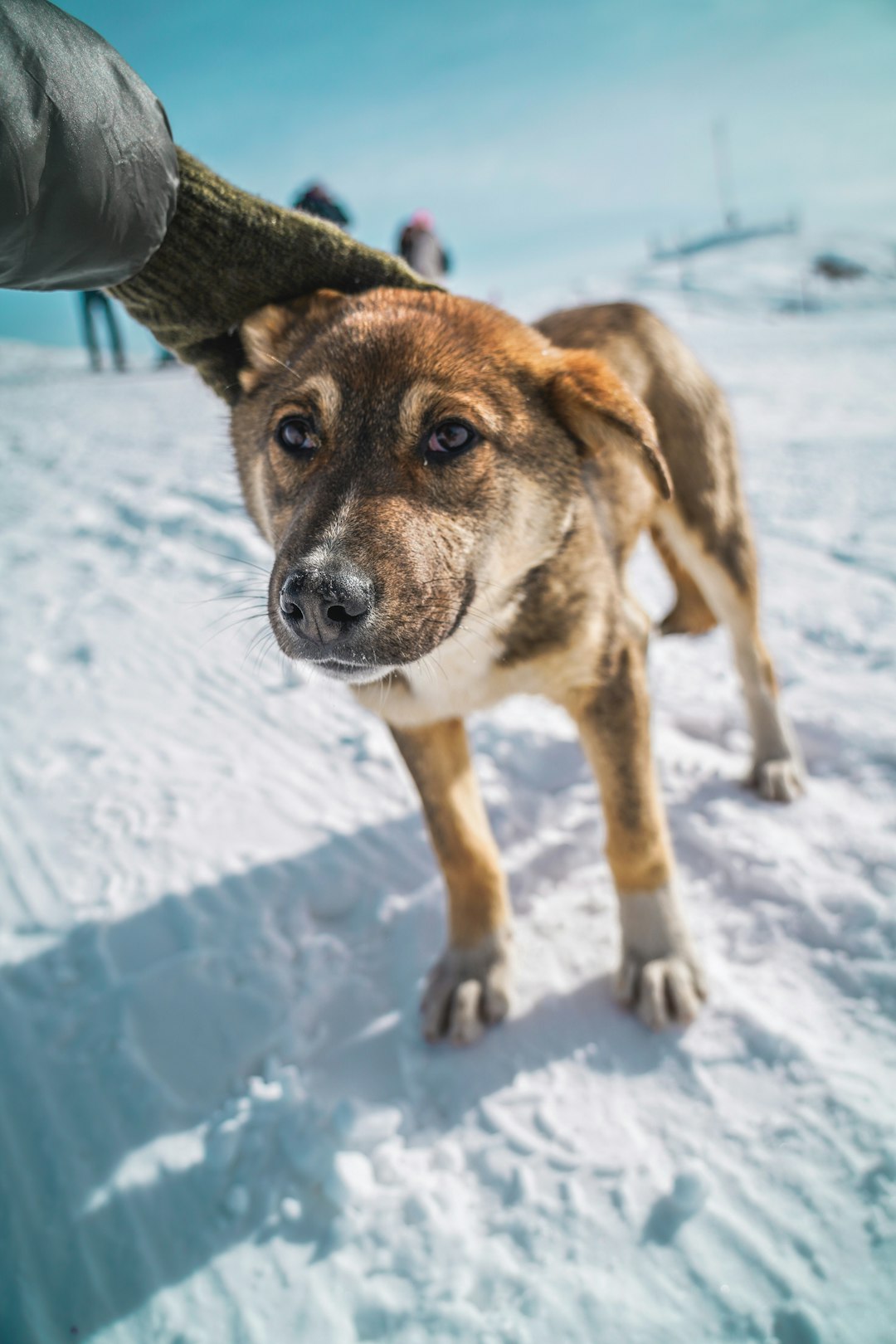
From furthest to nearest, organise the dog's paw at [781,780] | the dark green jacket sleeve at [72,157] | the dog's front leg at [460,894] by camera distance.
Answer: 1. the dog's paw at [781,780]
2. the dog's front leg at [460,894]
3. the dark green jacket sleeve at [72,157]

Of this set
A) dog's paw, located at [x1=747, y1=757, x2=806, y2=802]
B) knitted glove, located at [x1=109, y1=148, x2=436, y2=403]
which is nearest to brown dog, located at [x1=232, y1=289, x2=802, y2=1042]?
knitted glove, located at [x1=109, y1=148, x2=436, y2=403]

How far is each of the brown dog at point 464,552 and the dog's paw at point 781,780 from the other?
0.84 metres

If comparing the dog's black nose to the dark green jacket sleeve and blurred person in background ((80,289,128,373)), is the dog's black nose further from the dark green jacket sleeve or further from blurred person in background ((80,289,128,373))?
blurred person in background ((80,289,128,373))

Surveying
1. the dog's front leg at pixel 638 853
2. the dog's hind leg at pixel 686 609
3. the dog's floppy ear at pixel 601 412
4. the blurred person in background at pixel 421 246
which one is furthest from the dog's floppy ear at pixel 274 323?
the blurred person in background at pixel 421 246

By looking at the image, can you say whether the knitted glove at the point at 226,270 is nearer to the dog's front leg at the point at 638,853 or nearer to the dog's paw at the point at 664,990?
the dog's front leg at the point at 638,853

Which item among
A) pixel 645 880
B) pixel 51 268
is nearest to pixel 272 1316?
pixel 645 880

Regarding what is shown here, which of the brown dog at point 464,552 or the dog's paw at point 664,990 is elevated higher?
the brown dog at point 464,552

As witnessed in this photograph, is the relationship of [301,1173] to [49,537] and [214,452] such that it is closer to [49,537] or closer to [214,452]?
[49,537]

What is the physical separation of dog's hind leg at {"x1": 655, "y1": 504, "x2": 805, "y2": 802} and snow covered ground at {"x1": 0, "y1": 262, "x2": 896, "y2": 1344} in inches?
6.0

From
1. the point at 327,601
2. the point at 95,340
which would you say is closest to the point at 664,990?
the point at 327,601

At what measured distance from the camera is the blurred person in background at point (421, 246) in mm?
5055

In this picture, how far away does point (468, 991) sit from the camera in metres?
2.24

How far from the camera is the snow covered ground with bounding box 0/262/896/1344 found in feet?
5.39

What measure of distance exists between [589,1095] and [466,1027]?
381 millimetres
